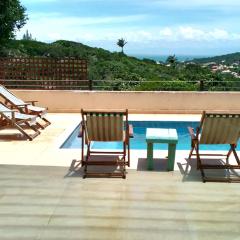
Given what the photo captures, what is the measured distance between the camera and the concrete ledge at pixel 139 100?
37.6ft

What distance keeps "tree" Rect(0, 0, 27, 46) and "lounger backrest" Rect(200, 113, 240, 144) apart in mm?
16119

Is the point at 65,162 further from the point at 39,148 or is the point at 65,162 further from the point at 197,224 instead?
the point at 197,224

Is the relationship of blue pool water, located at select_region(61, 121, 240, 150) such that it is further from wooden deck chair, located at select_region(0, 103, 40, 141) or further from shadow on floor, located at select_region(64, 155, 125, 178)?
shadow on floor, located at select_region(64, 155, 125, 178)

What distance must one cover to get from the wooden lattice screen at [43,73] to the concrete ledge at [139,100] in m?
0.71

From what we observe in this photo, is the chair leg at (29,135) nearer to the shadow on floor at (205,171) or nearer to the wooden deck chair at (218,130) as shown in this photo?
the shadow on floor at (205,171)

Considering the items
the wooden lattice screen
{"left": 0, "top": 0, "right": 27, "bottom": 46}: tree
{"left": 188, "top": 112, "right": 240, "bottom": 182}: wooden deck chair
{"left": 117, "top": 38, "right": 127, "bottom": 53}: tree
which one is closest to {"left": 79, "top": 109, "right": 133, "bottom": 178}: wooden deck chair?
{"left": 188, "top": 112, "right": 240, "bottom": 182}: wooden deck chair

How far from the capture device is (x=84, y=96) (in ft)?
37.8

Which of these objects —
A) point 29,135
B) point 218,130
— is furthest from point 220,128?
point 29,135

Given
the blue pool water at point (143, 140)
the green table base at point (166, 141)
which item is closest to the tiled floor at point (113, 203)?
Answer: the green table base at point (166, 141)

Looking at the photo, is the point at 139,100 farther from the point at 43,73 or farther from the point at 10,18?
the point at 10,18

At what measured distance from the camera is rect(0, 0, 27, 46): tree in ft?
64.7

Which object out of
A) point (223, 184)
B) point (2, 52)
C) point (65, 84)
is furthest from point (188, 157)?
point (2, 52)

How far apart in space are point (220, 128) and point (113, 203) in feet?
6.33

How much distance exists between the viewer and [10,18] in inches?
789
